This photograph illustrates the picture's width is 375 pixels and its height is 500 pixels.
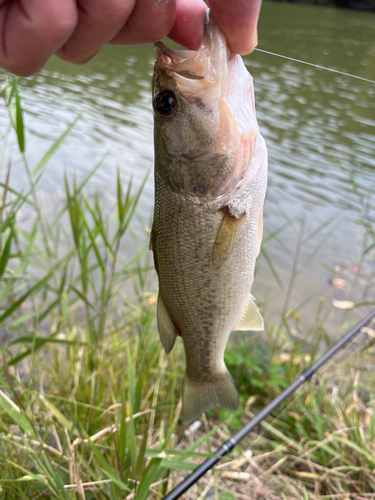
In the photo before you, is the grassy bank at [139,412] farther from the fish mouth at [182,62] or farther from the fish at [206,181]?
the fish mouth at [182,62]

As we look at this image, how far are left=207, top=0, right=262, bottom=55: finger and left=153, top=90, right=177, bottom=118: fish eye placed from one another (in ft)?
1.01

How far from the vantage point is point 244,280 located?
170 centimetres

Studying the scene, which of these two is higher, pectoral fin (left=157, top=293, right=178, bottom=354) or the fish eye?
the fish eye

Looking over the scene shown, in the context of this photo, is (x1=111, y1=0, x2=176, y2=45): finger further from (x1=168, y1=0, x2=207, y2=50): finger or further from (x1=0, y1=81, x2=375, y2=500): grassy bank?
(x1=0, y1=81, x2=375, y2=500): grassy bank

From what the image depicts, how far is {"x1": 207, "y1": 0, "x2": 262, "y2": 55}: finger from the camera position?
128 centimetres

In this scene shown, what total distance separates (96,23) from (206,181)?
2.31ft

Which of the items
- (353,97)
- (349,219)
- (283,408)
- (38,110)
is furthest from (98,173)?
(353,97)

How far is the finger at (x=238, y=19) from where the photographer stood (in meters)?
1.28

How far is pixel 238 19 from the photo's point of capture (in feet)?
4.30

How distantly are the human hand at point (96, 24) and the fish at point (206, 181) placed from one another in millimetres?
89

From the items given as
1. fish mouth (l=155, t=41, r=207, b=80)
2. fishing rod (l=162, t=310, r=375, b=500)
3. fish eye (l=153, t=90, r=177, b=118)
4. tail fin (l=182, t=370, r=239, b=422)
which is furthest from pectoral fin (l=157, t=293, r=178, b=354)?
fish mouth (l=155, t=41, r=207, b=80)

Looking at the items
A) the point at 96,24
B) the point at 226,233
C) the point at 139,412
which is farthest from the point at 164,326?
the point at 96,24

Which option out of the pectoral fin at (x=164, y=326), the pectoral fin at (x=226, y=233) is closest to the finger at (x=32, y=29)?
the pectoral fin at (x=226, y=233)

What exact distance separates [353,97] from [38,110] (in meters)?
10.4
